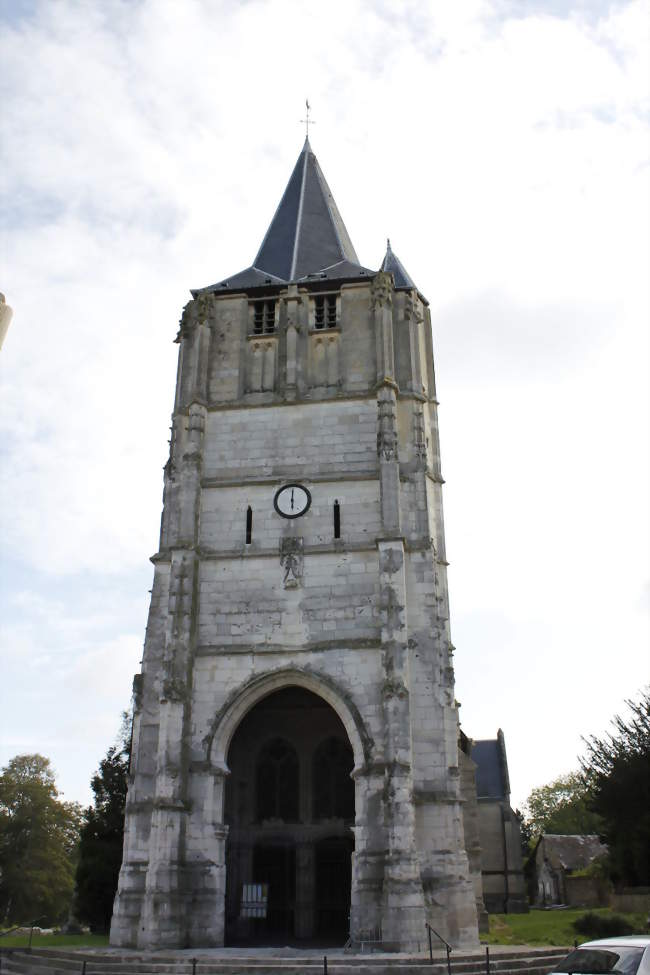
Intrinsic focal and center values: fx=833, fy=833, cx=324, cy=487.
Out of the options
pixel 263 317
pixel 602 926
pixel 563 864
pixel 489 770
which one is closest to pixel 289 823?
pixel 602 926

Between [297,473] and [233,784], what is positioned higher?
[297,473]

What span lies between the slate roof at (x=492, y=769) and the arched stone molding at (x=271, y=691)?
975 inches

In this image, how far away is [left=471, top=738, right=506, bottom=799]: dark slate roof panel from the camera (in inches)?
1694

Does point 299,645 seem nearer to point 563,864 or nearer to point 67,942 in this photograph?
point 67,942

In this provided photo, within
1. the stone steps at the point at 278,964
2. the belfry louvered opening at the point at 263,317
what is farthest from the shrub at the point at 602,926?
the belfry louvered opening at the point at 263,317

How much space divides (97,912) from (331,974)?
507 inches

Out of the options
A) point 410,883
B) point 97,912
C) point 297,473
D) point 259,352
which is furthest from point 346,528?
point 97,912

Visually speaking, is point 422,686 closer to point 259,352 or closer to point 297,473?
point 297,473

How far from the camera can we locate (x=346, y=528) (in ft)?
73.3

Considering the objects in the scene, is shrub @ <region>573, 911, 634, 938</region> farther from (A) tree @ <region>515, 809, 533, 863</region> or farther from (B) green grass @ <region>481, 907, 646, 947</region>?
(A) tree @ <region>515, 809, 533, 863</region>

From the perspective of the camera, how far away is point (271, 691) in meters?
21.1

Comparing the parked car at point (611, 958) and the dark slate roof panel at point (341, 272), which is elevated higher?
the dark slate roof panel at point (341, 272)

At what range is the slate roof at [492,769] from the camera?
42969mm

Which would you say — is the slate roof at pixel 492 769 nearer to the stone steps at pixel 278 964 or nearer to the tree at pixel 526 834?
the tree at pixel 526 834
